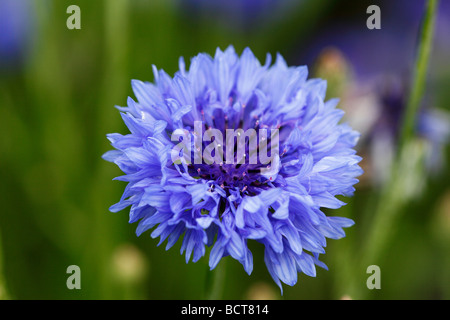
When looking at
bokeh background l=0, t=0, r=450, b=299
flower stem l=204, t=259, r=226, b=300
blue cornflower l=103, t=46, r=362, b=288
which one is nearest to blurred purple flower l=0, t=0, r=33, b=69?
bokeh background l=0, t=0, r=450, b=299

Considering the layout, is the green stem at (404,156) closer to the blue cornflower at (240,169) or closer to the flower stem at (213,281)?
the blue cornflower at (240,169)

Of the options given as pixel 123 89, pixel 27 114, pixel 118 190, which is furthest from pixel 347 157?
pixel 27 114

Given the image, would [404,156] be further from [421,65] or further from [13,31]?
[13,31]

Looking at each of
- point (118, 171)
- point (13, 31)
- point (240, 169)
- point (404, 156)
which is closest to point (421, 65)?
point (404, 156)

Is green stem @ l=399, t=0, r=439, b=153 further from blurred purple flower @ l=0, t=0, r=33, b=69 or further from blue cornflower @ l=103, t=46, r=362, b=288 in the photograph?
blurred purple flower @ l=0, t=0, r=33, b=69

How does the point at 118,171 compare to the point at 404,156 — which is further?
the point at 118,171

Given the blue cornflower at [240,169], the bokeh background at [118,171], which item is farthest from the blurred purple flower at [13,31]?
the blue cornflower at [240,169]
